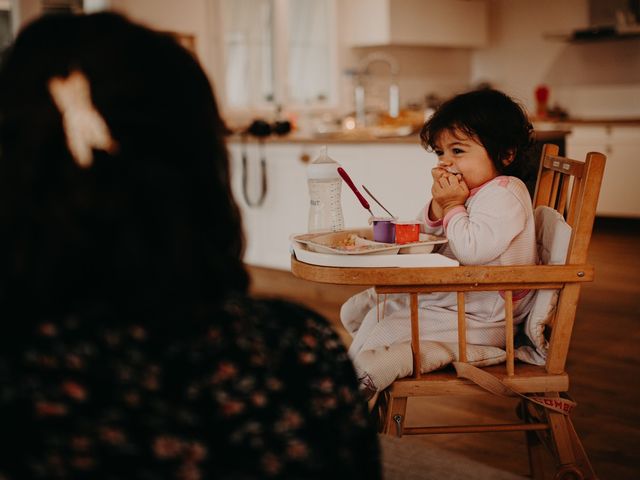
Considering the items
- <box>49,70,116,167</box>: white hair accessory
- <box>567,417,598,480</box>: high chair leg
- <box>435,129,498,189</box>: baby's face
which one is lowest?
<box>567,417,598,480</box>: high chair leg

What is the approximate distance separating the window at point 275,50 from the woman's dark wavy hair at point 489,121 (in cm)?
491

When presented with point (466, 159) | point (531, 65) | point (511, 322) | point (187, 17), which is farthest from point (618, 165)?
point (511, 322)

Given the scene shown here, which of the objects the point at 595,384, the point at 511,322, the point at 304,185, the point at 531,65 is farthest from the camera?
the point at 531,65

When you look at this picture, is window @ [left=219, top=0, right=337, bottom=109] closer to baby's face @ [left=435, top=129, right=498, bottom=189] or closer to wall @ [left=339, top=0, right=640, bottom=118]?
wall @ [left=339, top=0, right=640, bottom=118]

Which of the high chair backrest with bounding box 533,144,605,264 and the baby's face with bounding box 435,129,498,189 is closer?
the high chair backrest with bounding box 533,144,605,264

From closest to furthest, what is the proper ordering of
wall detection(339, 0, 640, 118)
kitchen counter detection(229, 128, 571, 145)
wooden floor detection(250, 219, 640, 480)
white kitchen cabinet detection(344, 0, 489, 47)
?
1. wooden floor detection(250, 219, 640, 480)
2. kitchen counter detection(229, 128, 571, 145)
3. white kitchen cabinet detection(344, 0, 489, 47)
4. wall detection(339, 0, 640, 118)

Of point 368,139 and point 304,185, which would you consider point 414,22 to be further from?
point 368,139

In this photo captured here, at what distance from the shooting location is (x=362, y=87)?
23.4ft

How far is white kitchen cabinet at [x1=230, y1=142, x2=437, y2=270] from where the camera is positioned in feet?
14.4

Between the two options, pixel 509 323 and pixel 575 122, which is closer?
pixel 509 323

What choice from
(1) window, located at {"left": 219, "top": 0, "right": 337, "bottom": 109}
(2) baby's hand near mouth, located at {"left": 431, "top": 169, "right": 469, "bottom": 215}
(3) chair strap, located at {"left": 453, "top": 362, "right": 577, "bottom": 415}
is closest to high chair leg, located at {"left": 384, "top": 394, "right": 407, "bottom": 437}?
(3) chair strap, located at {"left": 453, "top": 362, "right": 577, "bottom": 415}

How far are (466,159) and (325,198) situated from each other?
36 centimetres

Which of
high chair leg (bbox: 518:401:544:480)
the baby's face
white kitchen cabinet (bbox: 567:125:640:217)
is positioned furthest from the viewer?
white kitchen cabinet (bbox: 567:125:640:217)

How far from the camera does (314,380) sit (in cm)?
83
